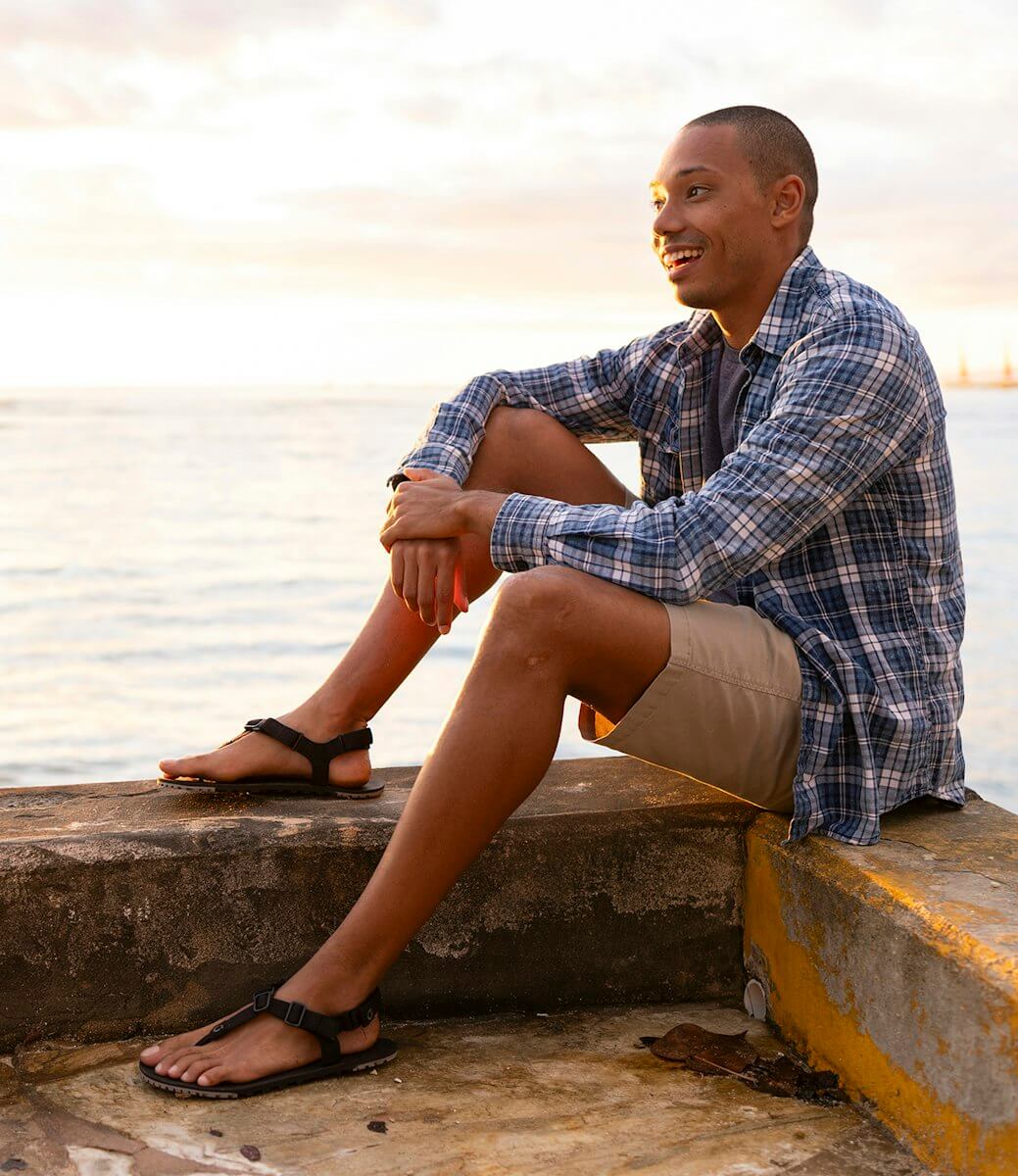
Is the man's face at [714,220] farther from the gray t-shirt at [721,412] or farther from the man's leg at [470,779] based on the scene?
the man's leg at [470,779]

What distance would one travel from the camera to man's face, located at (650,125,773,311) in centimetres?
250

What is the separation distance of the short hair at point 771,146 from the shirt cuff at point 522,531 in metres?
0.76

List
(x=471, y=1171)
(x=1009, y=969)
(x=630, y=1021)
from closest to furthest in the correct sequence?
(x=1009, y=969) < (x=471, y=1171) < (x=630, y=1021)

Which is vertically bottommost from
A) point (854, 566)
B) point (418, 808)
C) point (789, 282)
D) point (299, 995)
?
point (299, 995)

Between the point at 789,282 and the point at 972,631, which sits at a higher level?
the point at 789,282

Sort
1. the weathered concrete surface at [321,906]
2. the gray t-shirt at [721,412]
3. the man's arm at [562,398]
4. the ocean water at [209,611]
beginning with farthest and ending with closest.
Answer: the ocean water at [209,611] < the man's arm at [562,398] < the gray t-shirt at [721,412] < the weathered concrete surface at [321,906]

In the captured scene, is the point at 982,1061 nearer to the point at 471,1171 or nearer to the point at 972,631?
the point at 471,1171

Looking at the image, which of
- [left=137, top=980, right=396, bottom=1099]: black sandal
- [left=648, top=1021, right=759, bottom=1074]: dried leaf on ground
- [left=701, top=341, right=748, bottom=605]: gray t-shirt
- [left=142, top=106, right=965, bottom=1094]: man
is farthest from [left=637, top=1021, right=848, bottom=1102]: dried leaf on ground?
[left=701, top=341, right=748, bottom=605]: gray t-shirt

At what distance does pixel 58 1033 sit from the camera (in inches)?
90.0

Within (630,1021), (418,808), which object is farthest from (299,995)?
(630,1021)

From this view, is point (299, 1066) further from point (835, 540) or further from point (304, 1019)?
point (835, 540)

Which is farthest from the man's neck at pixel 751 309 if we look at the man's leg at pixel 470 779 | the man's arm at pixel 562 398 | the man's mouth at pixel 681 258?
the man's leg at pixel 470 779

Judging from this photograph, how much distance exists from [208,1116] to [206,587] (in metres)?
9.65

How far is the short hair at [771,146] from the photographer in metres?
2.52
